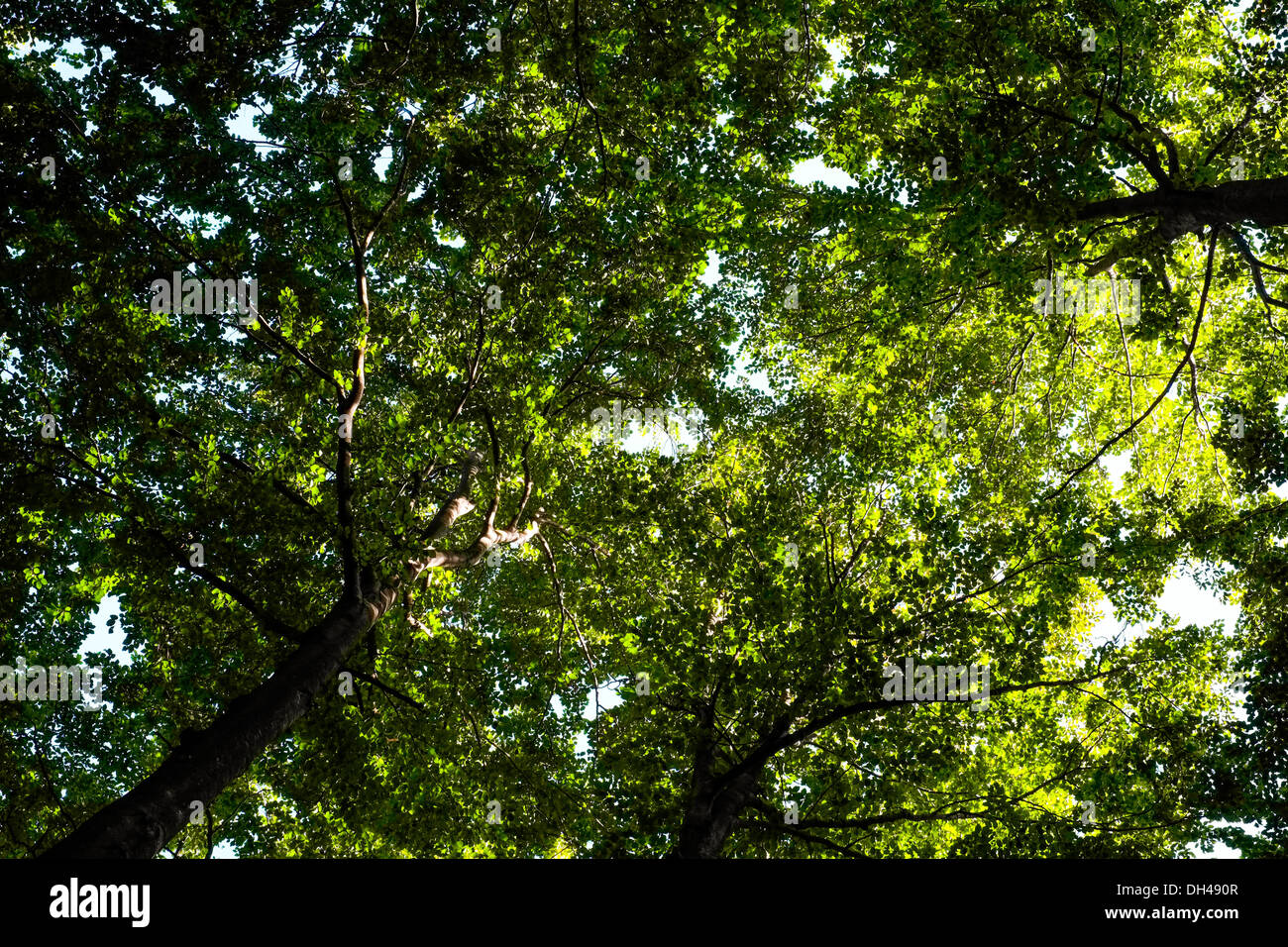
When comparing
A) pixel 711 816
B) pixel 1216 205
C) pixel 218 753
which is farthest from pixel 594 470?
pixel 1216 205

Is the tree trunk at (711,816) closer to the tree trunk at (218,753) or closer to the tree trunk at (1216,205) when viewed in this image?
the tree trunk at (218,753)

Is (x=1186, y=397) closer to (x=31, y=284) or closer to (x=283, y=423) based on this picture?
(x=283, y=423)

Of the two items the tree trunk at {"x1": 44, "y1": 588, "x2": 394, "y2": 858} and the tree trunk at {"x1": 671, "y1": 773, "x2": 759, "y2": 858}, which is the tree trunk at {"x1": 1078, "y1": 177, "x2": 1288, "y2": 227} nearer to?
the tree trunk at {"x1": 671, "y1": 773, "x2": 759, "y2": 858}

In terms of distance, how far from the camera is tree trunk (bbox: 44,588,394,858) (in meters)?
4.60

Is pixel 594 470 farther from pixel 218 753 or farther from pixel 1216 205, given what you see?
pixel 1216 205

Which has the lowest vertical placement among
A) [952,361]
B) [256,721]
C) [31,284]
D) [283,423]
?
[256,721]

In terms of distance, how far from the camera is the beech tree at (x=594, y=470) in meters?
7.12

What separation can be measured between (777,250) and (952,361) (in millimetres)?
4362

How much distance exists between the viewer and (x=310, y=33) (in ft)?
26.5

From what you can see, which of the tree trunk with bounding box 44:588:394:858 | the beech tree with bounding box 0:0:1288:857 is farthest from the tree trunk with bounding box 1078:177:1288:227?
the tree trunk with bounding box 44:588:394:858

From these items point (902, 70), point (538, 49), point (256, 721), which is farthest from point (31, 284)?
point (902, 70)

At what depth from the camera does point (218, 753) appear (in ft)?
18.3

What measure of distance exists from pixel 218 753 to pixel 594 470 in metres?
6.65

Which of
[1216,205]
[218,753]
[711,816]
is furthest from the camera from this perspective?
[711,816]
